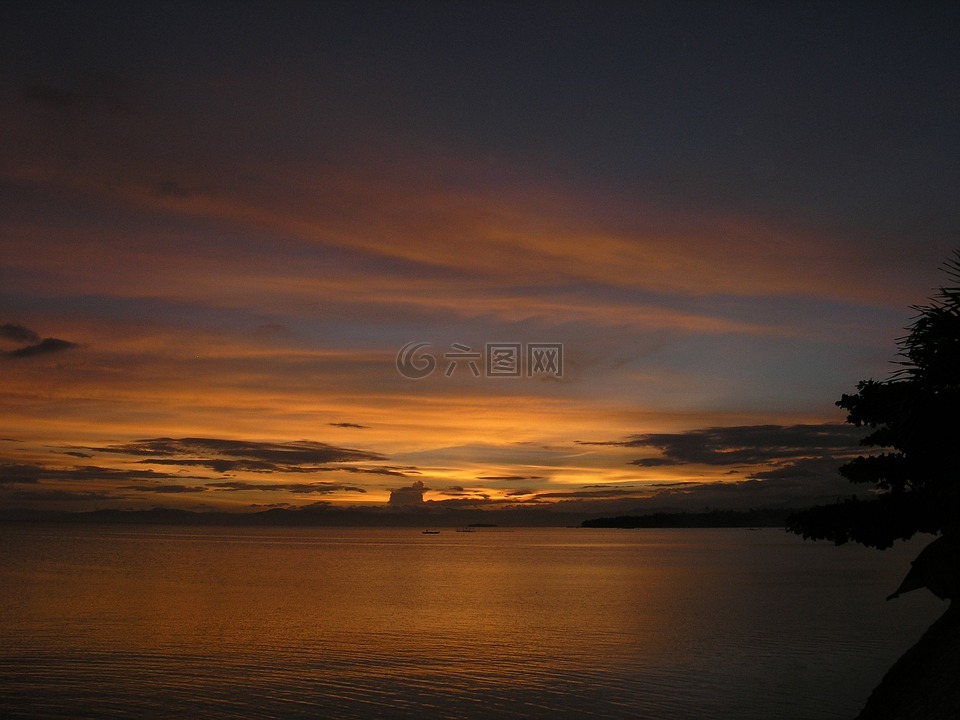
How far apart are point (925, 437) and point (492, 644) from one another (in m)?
Result: 29.3

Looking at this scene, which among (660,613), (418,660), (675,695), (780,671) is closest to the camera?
(675,695)

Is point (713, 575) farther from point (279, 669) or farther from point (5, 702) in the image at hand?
point (5, 702)

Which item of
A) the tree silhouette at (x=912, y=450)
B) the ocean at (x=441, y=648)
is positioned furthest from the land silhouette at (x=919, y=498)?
the ocean at (x=441, y=648)

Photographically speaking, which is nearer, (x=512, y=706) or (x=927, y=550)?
(x=927, y=550)

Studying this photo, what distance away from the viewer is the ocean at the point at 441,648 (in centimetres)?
3081

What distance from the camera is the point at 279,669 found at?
3778 centimetres

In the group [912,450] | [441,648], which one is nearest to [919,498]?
[912,450]

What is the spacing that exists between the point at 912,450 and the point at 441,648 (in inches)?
1100

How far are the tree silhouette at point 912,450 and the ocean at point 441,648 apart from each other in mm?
8708

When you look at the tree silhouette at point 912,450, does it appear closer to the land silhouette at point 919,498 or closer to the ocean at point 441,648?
the land silhouette at point 919,498

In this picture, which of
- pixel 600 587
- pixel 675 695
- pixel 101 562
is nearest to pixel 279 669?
pixel 675 695

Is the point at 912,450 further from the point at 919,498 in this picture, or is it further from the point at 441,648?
the point at 441,648

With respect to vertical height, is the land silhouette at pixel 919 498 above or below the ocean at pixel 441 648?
above

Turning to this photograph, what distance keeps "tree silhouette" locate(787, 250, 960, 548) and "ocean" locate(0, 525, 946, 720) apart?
8.71 meters
